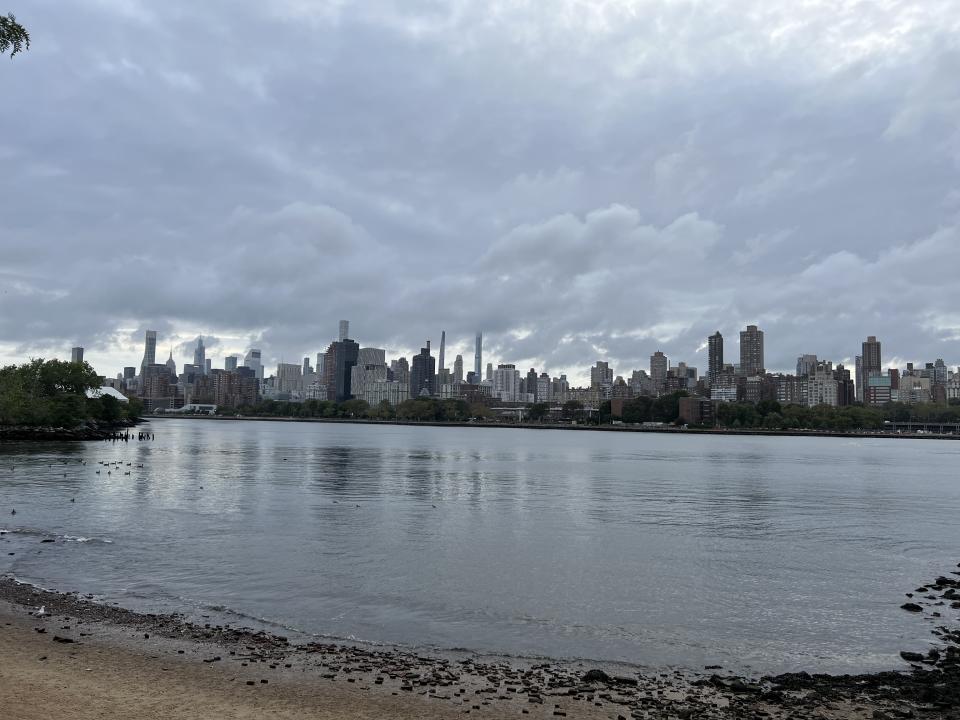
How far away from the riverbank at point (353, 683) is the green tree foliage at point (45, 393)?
381ft

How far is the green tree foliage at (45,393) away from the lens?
381 ft

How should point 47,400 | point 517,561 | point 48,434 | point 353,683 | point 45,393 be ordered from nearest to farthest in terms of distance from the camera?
point 353,683
point 517,561
point 48,434
point 47,400
point 45,393

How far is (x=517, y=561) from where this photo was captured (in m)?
28.4

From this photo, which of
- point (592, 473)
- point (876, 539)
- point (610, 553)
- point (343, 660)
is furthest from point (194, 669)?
point (592, 473)

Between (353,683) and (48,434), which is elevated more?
(353,683)

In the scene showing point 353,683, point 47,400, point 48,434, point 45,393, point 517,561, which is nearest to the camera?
point 353,683

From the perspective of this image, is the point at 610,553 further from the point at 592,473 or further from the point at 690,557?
the point at 592,473

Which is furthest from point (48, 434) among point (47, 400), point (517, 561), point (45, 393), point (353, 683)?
point (353, 683)

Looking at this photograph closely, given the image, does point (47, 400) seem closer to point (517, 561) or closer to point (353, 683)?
point (517, 561)

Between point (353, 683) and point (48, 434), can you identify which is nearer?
point (353, 683)

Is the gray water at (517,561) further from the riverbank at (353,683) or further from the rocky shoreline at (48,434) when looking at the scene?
the rocky shoreline at (48,434)

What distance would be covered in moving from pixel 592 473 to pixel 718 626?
5908 centimetres

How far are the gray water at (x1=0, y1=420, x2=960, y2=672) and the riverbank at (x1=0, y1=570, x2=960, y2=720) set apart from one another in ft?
4.73

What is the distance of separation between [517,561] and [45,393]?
13756 cm
